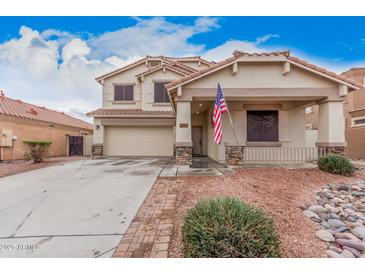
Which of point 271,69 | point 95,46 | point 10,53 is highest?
point 95,46

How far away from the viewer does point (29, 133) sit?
42.0 ft

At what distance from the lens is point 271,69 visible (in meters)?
8.05

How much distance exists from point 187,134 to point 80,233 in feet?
18.9

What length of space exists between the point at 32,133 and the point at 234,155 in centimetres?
1382

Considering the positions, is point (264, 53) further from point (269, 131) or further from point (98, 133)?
point (98, 133)

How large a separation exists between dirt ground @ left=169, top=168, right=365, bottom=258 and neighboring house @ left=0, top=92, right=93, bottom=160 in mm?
11769

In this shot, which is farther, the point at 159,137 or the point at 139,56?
the point at 139,56

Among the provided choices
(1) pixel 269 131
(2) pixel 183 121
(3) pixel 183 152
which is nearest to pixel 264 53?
(1) pixel 269 131

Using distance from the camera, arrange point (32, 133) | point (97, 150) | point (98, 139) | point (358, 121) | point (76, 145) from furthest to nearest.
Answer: point (76, 145) → point (358, 121) → point (98, 139) → point (97, 150) → point (32, 133)

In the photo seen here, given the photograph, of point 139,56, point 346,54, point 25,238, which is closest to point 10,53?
point 139,56

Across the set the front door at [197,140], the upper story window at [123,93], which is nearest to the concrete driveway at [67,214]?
the front door at [197,140]

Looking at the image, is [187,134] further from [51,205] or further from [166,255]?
[166,255]

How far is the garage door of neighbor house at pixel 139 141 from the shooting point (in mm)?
13836

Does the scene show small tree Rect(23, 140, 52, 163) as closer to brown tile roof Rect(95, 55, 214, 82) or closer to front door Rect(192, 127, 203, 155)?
brown tile roof Rect(95, 55, 214, 82)
